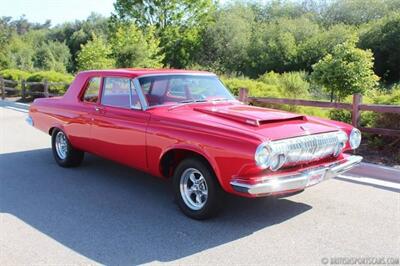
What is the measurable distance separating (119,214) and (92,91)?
2.28 m

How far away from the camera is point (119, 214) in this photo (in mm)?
5020

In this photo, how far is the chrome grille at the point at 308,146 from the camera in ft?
14.5

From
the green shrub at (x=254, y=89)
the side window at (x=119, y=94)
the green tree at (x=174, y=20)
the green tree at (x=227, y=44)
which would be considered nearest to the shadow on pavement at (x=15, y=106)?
the green shrub at (x=254, y=89)

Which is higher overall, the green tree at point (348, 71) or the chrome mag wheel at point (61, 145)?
the green tree at point (348, 71)

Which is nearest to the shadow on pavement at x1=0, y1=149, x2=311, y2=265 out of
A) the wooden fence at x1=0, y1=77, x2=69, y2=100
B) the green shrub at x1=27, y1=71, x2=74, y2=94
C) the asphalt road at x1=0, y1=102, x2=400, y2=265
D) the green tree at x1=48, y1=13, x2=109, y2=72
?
the asphalt road at x1=0, y1=102, x2=400, y2=265

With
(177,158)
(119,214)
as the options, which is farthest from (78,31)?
(119,214)

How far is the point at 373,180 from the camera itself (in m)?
6.49

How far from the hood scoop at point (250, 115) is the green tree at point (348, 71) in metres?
6.18

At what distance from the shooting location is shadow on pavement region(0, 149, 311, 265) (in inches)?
164

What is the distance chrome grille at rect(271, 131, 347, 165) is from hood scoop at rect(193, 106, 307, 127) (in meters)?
0.40

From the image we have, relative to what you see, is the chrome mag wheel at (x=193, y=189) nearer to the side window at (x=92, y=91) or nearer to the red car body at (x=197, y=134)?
the red car body at (x=197, y=134)

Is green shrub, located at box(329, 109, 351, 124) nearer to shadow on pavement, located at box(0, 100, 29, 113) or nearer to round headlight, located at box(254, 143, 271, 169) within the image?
round headlight, located at box(254, 143, 271, 169)

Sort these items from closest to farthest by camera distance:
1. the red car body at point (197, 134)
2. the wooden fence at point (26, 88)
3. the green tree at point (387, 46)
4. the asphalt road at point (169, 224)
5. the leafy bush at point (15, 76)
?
1. the asphalt road at point (169, 224)
2. the red car body at point (197, 134)
3. the wooden fence at point (26, 88)
4. the leafy bush at point (15, 76)
5. the green tree at point (387, 46)

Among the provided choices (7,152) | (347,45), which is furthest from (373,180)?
(7,152)
